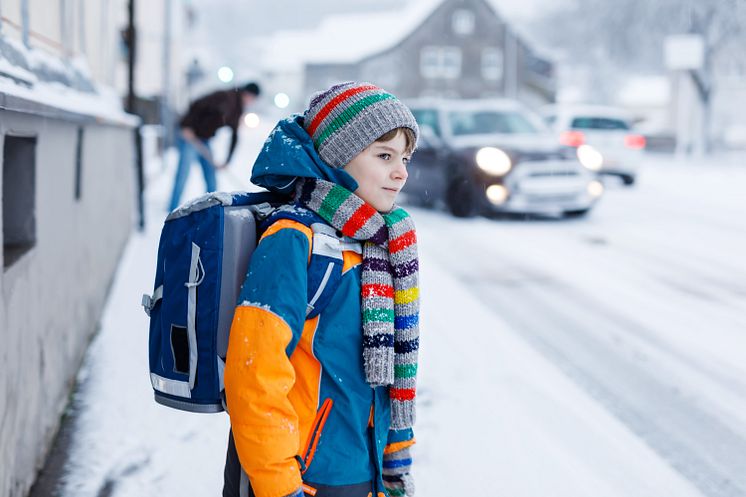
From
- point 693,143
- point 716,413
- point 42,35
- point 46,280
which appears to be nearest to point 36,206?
point 46,280

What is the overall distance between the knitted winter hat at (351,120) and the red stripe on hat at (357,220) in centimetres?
12

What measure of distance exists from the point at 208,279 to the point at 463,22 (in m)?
56.9

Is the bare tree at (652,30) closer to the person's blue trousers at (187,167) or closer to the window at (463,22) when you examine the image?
the window at (463,22)

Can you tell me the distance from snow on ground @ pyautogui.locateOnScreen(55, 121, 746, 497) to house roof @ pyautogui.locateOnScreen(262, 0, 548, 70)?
5055 cm

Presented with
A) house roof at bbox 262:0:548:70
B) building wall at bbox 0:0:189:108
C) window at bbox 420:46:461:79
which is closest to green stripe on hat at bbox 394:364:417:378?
building wall at bbox 0:0:189:108

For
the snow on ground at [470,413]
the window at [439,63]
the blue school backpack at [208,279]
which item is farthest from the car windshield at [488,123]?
the window at [439,63]

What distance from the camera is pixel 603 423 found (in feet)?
13.3

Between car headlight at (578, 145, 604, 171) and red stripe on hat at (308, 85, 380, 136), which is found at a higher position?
car headlight at (578, 145, 604, 171)

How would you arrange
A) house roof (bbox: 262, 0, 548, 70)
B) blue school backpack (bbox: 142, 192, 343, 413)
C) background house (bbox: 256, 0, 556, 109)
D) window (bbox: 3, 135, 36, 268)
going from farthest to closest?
house roof (bbox: 262, 0, 548, 70) → background house (bbox: 256, 0, 556, 109) → window (bbox: 3, 135, 36, 268) → blue school backpack (bbox: 142, 192, 343, 413)

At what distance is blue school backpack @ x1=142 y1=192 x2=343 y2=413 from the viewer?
1801 millimetres

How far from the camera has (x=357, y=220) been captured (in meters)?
1.85

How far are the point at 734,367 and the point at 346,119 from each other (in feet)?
12.5

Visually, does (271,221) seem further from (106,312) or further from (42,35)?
(106,312)

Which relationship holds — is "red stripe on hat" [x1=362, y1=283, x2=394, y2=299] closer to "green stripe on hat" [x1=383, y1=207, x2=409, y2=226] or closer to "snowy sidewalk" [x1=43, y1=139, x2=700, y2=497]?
"green stripe on hat" [x1=383, y1=207, x2=409, y2=226]
